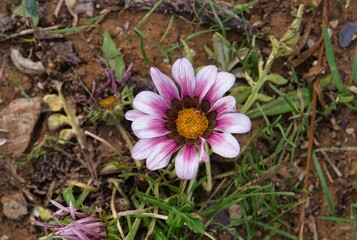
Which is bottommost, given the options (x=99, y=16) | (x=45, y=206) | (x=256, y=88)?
(x=45, y=206)

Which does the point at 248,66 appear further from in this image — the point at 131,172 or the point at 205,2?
the point at 131,172

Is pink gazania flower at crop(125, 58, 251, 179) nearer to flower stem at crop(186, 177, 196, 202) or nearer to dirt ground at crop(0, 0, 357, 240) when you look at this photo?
flower stem at crop(186, 177, 196, 202)

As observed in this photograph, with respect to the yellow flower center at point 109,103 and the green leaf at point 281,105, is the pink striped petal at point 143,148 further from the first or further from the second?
the green leaf at point 281,105

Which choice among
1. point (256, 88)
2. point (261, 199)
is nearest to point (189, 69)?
point (256, 88)

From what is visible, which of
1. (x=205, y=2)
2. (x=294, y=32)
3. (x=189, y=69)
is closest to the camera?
(x=189, y=69)

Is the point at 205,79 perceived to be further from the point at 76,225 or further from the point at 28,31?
the point at 28,31

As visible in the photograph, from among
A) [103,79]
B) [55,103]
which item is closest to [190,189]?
[103,79]

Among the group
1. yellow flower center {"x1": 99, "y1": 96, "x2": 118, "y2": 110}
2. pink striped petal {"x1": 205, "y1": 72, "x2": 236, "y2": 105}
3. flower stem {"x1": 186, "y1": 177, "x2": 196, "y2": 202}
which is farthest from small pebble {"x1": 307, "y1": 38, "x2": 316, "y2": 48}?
yellow flower center {"x1": 99, "y1": 96, "x2": 118, "y2": 110}
